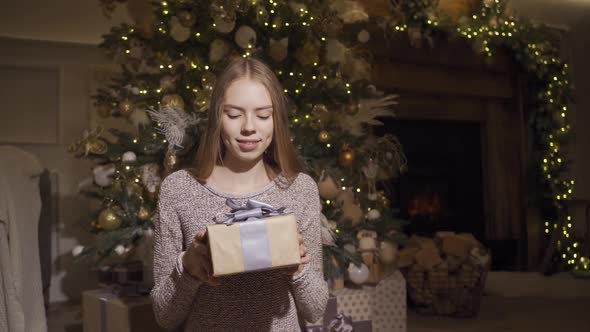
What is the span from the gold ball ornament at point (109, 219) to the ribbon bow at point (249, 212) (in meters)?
1.24

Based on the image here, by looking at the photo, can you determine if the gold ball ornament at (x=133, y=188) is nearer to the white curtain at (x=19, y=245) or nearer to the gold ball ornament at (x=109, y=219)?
the gold ball ornament at (x=109, y=219)

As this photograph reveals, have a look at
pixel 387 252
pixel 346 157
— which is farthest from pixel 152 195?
pixel 387 252

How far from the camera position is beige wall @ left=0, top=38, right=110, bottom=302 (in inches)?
136

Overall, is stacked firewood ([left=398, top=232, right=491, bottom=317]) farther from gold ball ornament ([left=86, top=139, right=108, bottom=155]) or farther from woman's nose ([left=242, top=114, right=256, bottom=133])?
woman's nose ([left=242, top=114, right=256, bottom=133])

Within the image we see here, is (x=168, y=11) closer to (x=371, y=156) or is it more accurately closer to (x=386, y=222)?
(x=371, y=156)

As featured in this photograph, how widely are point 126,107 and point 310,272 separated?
146 cm

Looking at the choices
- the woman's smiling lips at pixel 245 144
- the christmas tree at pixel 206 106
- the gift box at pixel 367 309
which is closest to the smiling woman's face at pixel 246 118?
the woman's smiling lips at pixel 245 144

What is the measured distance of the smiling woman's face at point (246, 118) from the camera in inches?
42.6

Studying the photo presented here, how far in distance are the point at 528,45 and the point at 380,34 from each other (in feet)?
4.23

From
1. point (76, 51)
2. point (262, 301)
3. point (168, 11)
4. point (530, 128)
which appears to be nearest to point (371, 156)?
point (168, 11)

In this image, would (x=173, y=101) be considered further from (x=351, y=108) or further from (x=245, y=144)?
(x=245, y=144)

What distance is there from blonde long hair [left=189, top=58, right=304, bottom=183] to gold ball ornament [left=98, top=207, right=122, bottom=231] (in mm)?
1081

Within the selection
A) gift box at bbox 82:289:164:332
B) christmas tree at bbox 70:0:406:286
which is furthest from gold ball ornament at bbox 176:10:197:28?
gift box at bbox 82:289:164:332

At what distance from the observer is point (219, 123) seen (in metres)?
1.10
